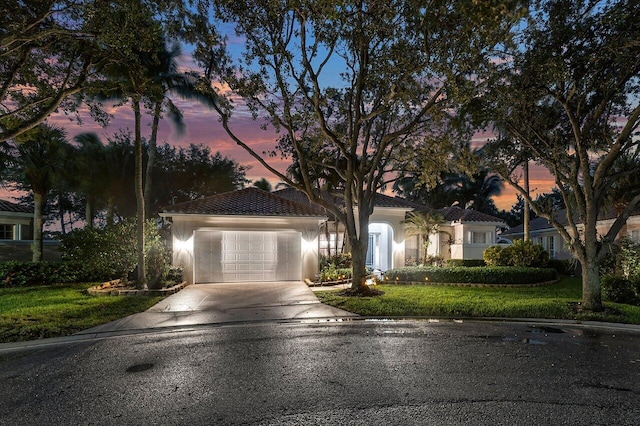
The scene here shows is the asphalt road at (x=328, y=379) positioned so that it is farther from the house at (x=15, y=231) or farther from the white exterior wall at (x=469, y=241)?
the house at (x=15, y=231)

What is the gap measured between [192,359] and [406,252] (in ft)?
56.8

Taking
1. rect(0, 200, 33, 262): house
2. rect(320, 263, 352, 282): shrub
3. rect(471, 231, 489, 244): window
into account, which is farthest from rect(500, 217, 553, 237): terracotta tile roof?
rect(0, 200, 33, 262): house

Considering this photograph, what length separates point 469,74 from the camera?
1060 cm

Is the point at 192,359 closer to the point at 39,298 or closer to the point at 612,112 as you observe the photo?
the point at 39,298

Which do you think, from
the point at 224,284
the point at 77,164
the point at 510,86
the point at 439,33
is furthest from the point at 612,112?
the point at 77,164

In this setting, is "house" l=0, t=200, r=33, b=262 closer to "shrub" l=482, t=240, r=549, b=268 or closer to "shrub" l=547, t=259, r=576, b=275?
"shrub" l=482, t=240, r=549, b=268

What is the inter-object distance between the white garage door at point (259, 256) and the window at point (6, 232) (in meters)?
18.1

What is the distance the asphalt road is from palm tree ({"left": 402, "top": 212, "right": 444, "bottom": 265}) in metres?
11.9

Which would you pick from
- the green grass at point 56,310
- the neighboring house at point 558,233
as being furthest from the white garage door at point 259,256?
the neighboring house at point 558,233

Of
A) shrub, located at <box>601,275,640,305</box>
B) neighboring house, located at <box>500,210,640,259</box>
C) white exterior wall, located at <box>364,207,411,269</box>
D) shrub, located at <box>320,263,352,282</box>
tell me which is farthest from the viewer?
white exterior wall, located at <box>364,207,411,269</box>

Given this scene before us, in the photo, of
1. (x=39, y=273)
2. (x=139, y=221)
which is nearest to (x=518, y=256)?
(x=139, y=221)

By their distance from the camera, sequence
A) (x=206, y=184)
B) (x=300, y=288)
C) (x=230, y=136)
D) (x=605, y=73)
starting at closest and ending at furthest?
(x=605, y=73) < (x=230, y=136) < (x=300, y=288) < (x=206, y=184)

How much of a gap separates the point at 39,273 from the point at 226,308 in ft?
37.2

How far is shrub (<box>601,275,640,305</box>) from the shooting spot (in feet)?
34.6
